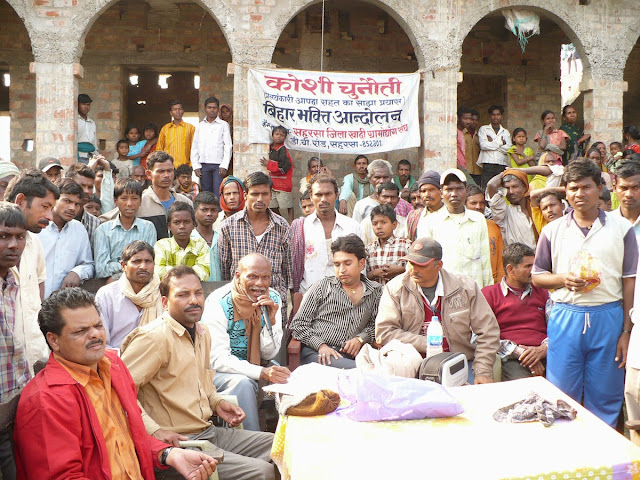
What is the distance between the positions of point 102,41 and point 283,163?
5.09m

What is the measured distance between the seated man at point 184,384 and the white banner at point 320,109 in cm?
614

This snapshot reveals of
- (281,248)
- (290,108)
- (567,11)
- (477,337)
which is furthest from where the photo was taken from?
(567,11)

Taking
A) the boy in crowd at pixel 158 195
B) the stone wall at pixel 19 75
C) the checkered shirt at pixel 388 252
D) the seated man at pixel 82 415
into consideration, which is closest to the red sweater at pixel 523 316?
the checkered shirt at pixel 388 252

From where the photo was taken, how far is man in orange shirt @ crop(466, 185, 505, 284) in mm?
5957

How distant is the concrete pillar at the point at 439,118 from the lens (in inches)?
408

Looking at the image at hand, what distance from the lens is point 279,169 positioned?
9.80 meters

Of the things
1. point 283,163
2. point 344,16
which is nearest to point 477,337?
point 283,163

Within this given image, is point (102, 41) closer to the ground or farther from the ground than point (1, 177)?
farther from the ground

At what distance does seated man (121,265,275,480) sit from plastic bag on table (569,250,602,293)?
2.05 m

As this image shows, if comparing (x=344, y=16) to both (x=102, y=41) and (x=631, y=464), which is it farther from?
(x=631, y=464)

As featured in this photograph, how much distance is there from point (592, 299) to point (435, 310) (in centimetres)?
95

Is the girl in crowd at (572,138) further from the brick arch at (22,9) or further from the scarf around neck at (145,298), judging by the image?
the brick arch at (22,9)

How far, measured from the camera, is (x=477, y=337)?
4352 millimetres

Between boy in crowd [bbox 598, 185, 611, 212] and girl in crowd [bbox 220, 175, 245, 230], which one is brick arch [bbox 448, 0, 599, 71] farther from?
girl in crowd [bbox 220, 175, 245, 230]
